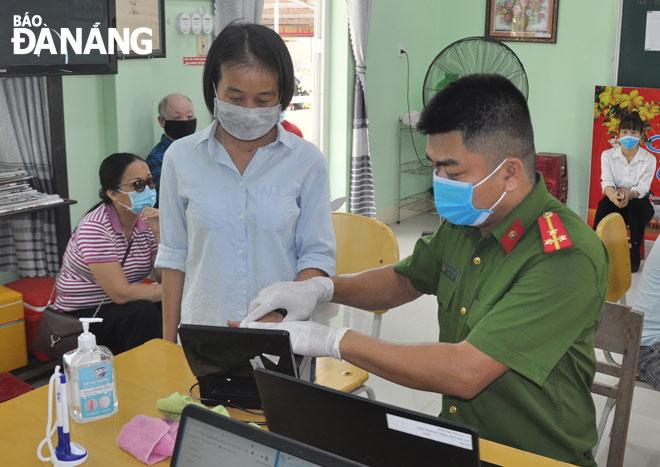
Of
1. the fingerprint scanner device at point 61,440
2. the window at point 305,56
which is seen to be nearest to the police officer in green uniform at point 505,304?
the fingerprint scanner device at point 61,440

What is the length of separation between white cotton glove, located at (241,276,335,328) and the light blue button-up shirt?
0.33 feet

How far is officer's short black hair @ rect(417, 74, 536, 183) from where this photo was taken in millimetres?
1555

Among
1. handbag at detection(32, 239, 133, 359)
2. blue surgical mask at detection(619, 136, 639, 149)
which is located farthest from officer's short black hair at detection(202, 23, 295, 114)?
blue surgical mask at detection(619, 136, 639, 149)

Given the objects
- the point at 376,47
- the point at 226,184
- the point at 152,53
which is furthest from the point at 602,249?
the point at 376,47

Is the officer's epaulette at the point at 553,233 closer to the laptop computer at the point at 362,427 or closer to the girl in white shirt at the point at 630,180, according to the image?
the laptop computer at the point at 362,427

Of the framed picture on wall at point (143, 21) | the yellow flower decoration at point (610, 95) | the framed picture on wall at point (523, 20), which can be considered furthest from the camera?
the framed picture on wall at point (523, 20)

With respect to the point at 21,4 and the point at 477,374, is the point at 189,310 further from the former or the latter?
the point at 21,4

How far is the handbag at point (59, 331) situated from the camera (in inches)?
117

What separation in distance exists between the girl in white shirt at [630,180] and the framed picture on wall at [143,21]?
336cm

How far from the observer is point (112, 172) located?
308cm

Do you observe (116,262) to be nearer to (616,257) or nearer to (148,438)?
→ (148,438)

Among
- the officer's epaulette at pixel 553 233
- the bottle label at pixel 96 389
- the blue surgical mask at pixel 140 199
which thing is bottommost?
the bottle label at pixel 96 389

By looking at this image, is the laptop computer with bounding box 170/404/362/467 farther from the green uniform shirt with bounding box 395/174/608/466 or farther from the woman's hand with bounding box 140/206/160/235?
the woman's hand with bounding box 140/206/160/235

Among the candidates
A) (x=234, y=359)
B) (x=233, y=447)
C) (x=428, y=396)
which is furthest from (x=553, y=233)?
(x=428, y=396)
